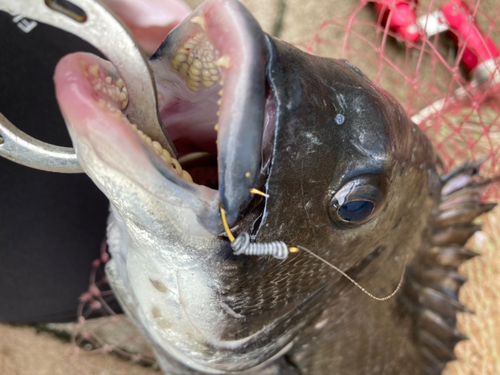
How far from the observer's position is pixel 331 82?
647 millimetres

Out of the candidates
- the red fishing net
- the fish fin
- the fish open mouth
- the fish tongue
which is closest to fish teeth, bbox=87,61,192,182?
the fish open mouth

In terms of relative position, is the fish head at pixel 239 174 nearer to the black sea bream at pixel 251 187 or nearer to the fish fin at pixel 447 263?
the black sea bream at pixel 251 187

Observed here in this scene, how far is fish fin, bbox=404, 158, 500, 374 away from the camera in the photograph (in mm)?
1261

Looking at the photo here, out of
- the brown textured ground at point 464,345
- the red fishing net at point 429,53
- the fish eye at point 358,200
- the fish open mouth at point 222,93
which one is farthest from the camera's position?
the red fishing net at point 429,53

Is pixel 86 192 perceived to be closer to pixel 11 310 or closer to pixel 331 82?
Result: pixel 11 310

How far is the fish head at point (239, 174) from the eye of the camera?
1.70ft

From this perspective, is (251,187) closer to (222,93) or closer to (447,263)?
(222,93)

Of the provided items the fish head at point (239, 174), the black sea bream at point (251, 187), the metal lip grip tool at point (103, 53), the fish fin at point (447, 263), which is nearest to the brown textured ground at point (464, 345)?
the fish fin at point (447, 263)

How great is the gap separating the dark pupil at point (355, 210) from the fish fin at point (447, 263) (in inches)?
25.1

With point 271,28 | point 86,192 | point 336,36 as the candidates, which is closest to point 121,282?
point 86,192

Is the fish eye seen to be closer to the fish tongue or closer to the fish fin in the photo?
the fish tongue

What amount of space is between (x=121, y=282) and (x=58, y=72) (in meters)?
0.80

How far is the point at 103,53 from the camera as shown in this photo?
569mm

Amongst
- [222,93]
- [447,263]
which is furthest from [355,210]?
[447,263]
